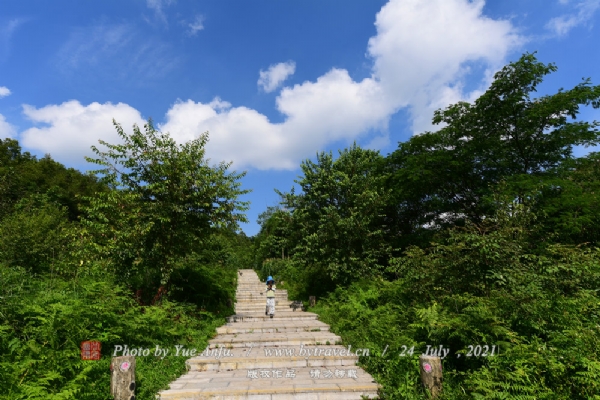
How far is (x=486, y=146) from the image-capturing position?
1374 cm

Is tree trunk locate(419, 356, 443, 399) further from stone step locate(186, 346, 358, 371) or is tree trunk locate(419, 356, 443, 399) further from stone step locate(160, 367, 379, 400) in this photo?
stone step locate(186, 346, 358, 371)

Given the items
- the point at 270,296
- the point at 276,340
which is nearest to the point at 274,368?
the point at 276,340

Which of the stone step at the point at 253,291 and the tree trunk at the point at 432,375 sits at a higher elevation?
the tree trunk at the point at 432,375

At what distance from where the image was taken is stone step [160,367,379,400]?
5.25 meters

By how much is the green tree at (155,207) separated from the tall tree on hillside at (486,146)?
9.56 m

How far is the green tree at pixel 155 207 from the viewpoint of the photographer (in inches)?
340

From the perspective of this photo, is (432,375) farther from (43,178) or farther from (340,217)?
(43,178)

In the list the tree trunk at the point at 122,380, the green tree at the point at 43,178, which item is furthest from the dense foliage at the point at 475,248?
the green tree at the point at 43,178

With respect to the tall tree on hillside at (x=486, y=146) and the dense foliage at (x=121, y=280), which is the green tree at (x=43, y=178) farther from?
the tall tree on hillside at (x=486, y=146)

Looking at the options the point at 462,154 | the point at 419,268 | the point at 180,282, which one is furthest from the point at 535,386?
the point at 462,154

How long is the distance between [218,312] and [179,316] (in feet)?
8.86

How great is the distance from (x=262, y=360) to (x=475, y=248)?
5.35 meters

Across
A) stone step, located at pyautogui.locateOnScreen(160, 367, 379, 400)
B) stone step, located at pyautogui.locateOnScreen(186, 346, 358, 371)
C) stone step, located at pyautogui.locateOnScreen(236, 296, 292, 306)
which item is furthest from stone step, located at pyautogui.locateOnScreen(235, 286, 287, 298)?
stone step, located at pyautogui.locateOnScreen(160, 367, 379, 400)

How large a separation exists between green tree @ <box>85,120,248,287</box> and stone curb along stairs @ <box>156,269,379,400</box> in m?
3.07
